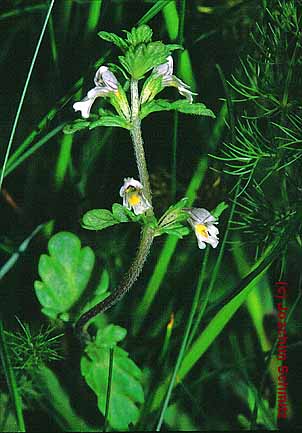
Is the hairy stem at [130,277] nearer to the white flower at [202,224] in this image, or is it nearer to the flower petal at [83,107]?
the white flower at [202,224]

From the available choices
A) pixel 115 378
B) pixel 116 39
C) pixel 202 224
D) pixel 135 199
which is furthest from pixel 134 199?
pixel 115 378

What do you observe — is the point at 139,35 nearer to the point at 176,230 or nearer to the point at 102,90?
the point at 102,90

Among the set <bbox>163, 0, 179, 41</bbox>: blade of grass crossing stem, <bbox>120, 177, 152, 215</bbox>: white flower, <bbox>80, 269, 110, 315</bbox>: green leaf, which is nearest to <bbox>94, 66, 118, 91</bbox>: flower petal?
<bbox>120, 177, 152, 215</bbox>: white flower

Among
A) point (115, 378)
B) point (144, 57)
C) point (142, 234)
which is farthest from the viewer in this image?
point (115, 378)

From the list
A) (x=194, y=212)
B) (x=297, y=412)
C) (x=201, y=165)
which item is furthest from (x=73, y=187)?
(x=297, y=412)

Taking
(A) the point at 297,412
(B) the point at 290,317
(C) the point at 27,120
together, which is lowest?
(A) the point at 297,412

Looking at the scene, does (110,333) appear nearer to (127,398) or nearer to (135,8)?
(127,398)

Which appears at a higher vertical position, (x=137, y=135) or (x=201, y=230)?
(x=137, y=135)

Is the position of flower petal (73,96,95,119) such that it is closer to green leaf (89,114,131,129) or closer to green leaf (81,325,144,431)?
green leaf (89,114,131,129)

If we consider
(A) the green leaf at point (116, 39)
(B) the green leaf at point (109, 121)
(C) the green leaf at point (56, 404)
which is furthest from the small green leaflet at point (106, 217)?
(C) the green leaf at point (56, 404)
